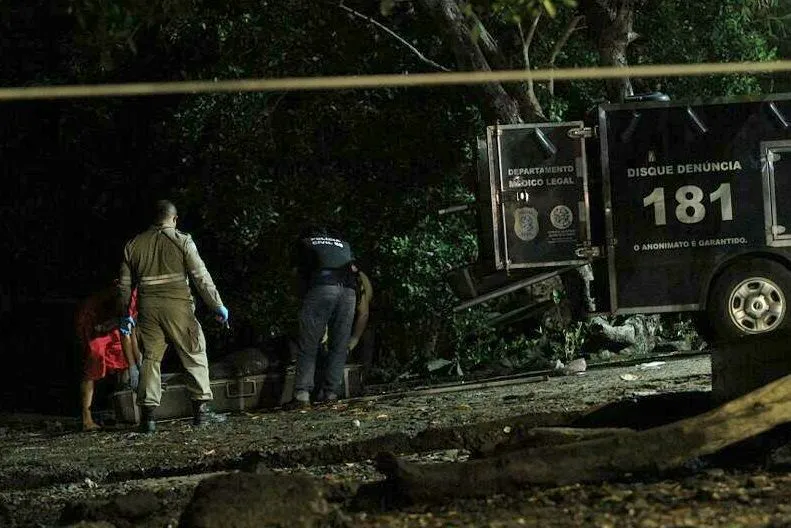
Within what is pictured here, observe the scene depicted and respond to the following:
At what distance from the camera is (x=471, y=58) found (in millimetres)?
15789

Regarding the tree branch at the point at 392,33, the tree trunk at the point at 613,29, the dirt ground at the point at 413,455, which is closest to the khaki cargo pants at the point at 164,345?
the dirt ground at the point at 413,455

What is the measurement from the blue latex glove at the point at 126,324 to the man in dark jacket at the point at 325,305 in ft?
4.85

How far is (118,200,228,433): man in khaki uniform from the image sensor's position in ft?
38.3

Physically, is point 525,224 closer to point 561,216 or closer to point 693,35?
point 561,216

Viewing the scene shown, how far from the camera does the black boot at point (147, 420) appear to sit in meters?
Answer: 11.6

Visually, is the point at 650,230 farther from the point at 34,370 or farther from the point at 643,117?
the point at 34,370

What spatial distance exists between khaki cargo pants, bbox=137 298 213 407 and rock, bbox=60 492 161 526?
16.3 ft

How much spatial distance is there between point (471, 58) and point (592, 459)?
10054 mm

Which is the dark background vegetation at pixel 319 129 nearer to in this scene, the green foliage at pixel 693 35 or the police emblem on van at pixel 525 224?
the green foliage at pixel 693 35

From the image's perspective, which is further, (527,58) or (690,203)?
(527,58)

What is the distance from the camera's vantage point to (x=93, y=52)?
14945mm

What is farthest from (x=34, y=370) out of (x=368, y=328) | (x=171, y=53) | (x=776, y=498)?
(x=776, y=498)

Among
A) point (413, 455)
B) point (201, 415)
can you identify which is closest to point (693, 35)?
point (201, 415)

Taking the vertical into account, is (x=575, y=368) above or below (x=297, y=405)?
above
